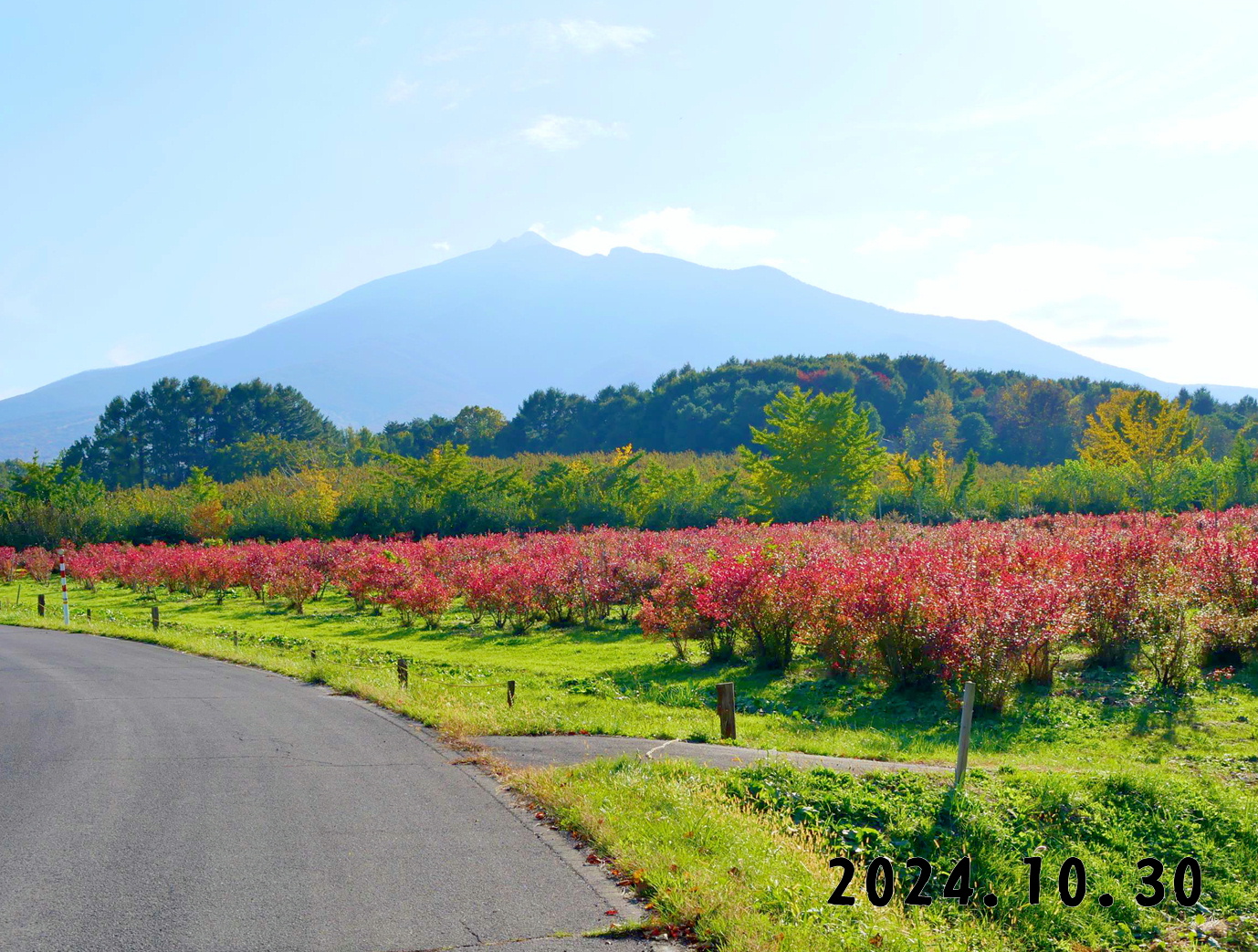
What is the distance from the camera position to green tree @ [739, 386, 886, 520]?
4312 cm

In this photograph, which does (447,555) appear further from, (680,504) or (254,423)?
(254,423)

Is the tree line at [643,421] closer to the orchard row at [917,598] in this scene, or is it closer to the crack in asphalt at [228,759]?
the orchard row at [917,598]

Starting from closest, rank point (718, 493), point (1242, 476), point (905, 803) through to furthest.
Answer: point (905, 803), point (1242, 476), point (718, 493)

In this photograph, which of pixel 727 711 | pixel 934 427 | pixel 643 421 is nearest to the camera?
pixel 727 711

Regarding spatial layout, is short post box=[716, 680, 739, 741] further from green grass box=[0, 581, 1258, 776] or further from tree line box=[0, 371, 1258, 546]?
tree line box=[0, 371, 1258, 546]

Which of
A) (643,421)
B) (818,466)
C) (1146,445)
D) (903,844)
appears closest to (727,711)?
(903,844)

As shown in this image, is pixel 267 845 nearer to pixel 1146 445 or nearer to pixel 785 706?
pixel 785 706

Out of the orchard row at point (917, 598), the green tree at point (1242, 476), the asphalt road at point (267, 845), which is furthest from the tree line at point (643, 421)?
the asphalt road at point (267, 845)

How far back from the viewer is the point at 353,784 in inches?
297

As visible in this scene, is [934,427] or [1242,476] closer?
[1242,476]

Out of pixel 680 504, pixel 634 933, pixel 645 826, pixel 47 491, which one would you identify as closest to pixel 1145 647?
pixel 645 826

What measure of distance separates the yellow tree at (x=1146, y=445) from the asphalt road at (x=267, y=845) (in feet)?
126

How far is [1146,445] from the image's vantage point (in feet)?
135

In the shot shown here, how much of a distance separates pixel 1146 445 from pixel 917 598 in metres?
35.5
